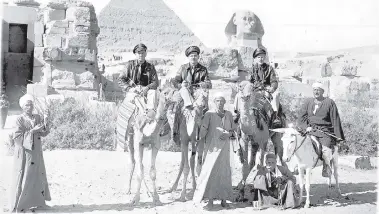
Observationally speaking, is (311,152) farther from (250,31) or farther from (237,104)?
(250,31)

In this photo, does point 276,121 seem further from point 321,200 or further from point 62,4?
point 62,4

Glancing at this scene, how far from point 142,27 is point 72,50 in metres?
74.8

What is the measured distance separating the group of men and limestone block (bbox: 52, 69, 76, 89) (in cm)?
791

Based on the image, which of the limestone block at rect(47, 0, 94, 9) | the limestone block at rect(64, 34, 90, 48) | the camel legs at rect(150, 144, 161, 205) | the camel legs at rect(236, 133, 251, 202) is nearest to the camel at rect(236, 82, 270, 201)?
the camel legs at rect(236, 133, 251, 202)

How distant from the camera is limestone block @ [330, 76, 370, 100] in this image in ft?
67.9

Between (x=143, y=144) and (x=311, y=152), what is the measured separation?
2.42 metres

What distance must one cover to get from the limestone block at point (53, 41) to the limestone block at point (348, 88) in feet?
36.2

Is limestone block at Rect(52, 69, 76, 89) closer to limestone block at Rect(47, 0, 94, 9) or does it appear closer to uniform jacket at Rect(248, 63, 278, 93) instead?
limestone block at Rect(47, 0, 94, 9)

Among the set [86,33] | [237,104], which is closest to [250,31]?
[86,33]

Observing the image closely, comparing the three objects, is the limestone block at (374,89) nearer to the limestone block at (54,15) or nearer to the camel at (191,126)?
the limestone block at (54,15)

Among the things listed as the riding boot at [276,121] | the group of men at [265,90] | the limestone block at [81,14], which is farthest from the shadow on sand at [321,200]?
the limestone block at [81,14]

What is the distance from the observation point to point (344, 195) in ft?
26.8

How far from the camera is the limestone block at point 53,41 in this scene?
608 inches

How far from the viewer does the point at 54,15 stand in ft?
54.7
